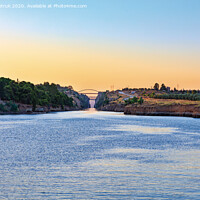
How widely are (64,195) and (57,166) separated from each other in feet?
35.0

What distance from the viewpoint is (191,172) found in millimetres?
29000

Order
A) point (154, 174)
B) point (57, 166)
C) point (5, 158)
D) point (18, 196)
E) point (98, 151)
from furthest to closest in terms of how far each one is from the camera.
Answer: point (98, 151), point (5, 158), point (57, 166), point (154, 174), point (18, 196)

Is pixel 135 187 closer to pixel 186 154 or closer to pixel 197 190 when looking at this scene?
pixel 197 190

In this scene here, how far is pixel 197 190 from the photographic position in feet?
74.7

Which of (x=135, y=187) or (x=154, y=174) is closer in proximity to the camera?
(x=135, y=187)

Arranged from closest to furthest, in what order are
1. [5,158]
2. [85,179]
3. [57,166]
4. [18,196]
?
[18,196] < [85,179] < [57,166] < [5,158]

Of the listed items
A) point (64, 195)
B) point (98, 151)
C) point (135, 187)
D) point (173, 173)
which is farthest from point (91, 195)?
point (98, 151)

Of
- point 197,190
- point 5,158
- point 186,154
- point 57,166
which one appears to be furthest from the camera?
point 186,154

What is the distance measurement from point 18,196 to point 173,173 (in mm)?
14298

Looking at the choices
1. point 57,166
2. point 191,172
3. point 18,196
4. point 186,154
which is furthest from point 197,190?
point 186,154

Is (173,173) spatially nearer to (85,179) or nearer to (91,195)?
(85,179)

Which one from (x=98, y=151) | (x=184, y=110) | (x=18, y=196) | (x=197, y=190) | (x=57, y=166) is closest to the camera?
(x=18, y=196)

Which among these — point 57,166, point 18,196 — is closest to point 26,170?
point 57,166

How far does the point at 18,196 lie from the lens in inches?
840
